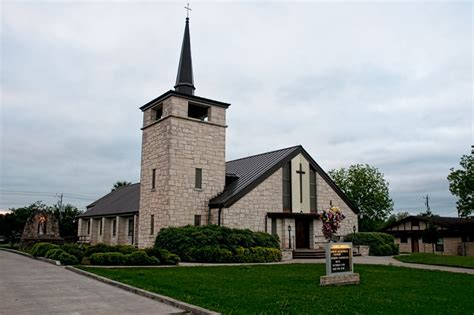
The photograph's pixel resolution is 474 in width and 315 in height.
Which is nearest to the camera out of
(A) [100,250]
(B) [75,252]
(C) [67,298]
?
(C) [67,298]

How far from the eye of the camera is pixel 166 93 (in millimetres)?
24469

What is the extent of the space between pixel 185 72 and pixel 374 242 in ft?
52.2

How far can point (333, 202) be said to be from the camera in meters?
28.7

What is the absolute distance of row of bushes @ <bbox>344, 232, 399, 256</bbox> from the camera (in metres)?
26.6

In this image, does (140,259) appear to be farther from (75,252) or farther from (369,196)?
(369,196)

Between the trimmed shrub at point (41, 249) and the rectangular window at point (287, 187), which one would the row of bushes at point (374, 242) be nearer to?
the rectangular window at point (287, 187)

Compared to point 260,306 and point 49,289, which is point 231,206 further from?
point 260,306

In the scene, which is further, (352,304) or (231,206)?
(231,206)

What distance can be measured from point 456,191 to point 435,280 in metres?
34.0

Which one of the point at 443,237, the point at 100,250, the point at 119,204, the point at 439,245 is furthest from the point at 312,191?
the point at 439,245

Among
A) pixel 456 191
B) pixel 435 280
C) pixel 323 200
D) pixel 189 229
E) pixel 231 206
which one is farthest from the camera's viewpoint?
pixel 456 191

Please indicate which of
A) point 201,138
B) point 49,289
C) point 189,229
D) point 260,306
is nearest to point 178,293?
point 260,306

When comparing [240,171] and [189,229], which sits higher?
[240,171]

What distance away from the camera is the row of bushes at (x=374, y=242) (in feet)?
87.2
